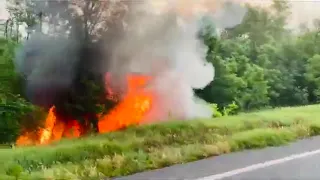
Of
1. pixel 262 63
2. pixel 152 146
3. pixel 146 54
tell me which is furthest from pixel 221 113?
pixel 152 146

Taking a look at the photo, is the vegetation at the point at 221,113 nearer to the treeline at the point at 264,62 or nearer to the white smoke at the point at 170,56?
the treeline at the point at 264,62

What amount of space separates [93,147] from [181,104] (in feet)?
4.46

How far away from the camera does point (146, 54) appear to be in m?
4.90

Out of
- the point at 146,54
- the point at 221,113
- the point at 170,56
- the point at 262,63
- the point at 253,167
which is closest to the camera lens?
the point at 253,167

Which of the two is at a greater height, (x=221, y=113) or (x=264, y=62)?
(x=264, y=62)

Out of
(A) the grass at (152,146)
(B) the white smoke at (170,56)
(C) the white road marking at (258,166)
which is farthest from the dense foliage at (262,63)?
(C) the white road marking at (258,166)

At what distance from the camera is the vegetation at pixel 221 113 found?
3957mm

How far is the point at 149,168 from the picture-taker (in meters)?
4.14

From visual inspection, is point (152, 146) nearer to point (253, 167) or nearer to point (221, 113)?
point (253, 167)

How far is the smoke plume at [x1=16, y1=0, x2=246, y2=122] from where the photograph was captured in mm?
4469

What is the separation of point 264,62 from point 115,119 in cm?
246

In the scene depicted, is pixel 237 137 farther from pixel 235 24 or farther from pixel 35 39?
pixel 35 39

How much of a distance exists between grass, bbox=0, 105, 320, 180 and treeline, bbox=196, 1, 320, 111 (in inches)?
12.4

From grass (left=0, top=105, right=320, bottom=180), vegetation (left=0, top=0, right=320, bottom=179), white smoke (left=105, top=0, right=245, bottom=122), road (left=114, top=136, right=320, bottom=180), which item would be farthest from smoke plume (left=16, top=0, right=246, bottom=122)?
road (left=114, top=136, right=320, bottom=180)
